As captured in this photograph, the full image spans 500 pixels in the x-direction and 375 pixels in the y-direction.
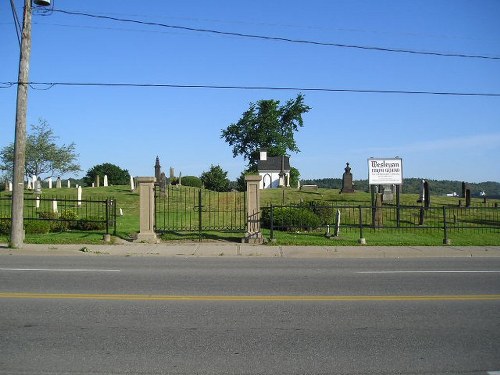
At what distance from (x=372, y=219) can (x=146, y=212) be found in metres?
10.3

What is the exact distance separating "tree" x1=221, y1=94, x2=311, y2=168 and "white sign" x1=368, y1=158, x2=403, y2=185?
55.5 metres

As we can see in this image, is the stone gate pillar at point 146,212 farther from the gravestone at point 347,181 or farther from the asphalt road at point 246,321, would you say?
the gravestone at point 347,181

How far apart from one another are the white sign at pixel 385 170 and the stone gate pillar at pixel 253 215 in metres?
8.62

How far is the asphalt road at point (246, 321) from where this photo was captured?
4.66 meters

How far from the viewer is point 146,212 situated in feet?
53.8

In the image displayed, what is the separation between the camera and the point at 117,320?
6094 mm

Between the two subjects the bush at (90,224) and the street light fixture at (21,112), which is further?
the bush at (90,224)

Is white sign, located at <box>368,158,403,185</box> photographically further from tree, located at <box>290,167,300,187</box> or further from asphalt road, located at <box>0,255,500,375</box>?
tree, located at <box>290,167,300,187</box>

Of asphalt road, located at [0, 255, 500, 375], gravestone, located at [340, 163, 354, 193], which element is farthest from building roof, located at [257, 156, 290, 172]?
asphalt road, located at [0, 255, 500, 375]

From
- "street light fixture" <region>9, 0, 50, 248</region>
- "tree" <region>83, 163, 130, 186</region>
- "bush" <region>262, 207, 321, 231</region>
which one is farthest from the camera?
"tree" <region>83, 163, 130, 186</region>

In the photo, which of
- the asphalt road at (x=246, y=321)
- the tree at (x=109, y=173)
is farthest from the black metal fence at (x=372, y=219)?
the tree at (x=109, y=173)

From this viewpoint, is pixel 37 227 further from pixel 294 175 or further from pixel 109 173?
pixel 294 175

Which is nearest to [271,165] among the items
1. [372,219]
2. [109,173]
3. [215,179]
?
[215,179]

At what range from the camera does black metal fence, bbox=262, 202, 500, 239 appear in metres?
18.1
